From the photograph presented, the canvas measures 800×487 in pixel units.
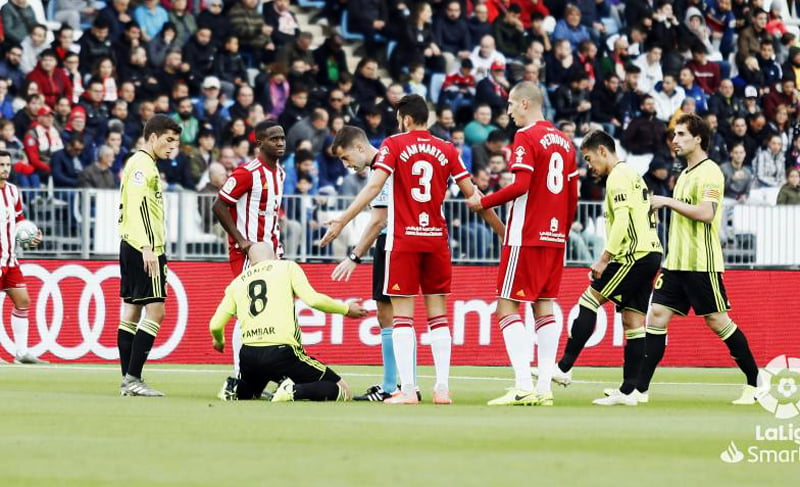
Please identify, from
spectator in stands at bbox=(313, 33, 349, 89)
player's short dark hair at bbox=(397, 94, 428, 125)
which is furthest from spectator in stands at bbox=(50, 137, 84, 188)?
player's short dark hair at bbox=(397, 94, 428, 125)

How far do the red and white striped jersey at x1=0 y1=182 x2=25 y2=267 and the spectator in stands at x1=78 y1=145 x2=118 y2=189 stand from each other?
1805mm

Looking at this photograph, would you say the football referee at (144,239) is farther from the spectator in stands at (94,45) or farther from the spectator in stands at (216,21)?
the spectator in stands at (216,21)

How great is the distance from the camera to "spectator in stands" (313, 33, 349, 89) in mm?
23641

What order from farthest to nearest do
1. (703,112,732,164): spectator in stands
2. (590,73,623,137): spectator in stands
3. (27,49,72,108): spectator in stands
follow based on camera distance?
(590,73,623,137): spectator in stands, (703,112,732,164): spectator in stands, (27,49,72,108): spectator in stands

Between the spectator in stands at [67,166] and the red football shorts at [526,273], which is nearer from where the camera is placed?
the red football shorts at [526,273]

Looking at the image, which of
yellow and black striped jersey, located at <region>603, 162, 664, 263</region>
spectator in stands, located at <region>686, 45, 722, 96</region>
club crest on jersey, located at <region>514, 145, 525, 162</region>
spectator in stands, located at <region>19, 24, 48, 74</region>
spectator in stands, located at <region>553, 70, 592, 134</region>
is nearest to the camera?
club crest on jersey, located at <region>514, 145, 525, 162</region>

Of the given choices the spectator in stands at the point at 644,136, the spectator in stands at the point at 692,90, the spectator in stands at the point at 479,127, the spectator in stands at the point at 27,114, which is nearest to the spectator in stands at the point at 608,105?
the spectator in stands at the point at 644,136

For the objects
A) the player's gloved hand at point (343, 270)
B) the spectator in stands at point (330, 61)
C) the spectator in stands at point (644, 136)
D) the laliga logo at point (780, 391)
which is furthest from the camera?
the spectator in stands at point (644, 136)

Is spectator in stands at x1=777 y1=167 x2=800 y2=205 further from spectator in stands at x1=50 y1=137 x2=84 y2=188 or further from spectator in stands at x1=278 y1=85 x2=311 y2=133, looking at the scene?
spectator in stands at x1=50 y1=137 x2=84 y2=188

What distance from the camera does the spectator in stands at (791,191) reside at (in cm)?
2256

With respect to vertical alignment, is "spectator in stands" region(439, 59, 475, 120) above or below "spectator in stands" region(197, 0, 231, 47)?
below

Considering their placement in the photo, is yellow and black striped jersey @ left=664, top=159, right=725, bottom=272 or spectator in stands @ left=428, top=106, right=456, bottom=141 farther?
spectator in stands @ left=428, top=106, right=456, bottom=141

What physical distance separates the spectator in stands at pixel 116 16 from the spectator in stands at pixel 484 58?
5.74 metres

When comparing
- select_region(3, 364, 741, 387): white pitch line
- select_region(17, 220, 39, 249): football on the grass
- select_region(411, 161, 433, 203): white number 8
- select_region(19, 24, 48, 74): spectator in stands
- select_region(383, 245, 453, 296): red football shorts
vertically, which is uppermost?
select_region(19, 24, 48, 74): spectator in stands
